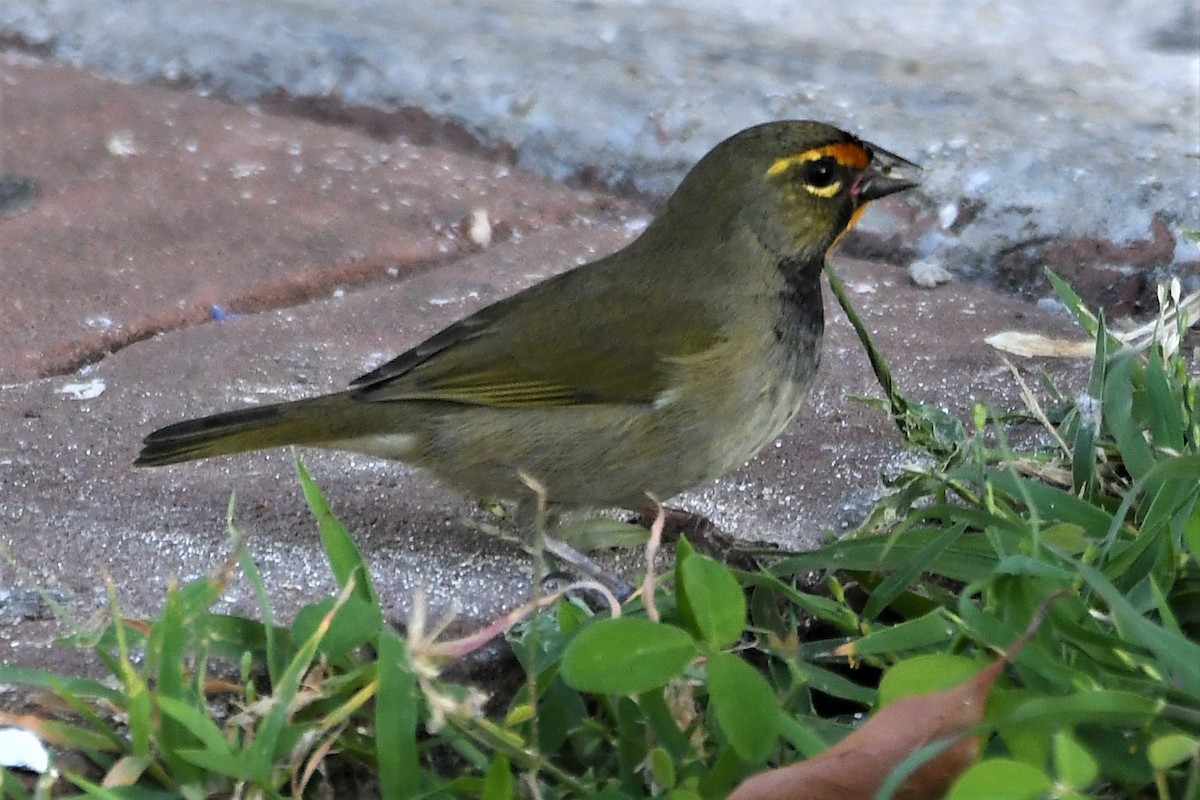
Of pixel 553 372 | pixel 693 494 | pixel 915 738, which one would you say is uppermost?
pixel 915 738

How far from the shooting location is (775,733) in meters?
1.65

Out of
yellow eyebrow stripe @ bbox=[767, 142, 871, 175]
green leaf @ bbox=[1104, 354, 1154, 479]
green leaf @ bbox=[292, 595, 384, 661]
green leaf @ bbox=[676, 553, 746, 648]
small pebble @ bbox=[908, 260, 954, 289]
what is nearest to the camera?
green leaf @ bbox=[676, 553, 746, 648]

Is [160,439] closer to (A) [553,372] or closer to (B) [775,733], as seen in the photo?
(A) [553,372]

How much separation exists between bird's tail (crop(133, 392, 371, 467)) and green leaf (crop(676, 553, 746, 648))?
1.17m

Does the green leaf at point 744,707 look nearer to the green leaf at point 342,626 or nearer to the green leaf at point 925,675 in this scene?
the green leaf at point 925,675

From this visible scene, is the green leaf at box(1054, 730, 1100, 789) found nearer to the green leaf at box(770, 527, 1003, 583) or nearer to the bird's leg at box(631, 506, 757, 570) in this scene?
the green leaf at box(770, 527, 1003, 583)

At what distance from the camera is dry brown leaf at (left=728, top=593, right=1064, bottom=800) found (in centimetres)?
157

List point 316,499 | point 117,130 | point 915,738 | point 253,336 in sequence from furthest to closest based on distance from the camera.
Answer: point 117,130 < point 253,336 < point 316,499 < point 915,738

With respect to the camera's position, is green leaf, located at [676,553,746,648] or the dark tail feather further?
the dark tail feather

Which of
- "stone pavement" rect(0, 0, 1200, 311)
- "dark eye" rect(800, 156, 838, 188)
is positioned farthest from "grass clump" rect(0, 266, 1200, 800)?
"stone pavement" rect(0, 0, 1200, 311)

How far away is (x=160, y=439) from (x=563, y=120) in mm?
1764

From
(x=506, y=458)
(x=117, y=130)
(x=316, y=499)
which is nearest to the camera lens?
(x=316, y=499)

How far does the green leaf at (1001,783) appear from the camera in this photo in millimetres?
1379

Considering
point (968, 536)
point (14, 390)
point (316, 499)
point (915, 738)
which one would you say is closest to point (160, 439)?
point (14, 390)
